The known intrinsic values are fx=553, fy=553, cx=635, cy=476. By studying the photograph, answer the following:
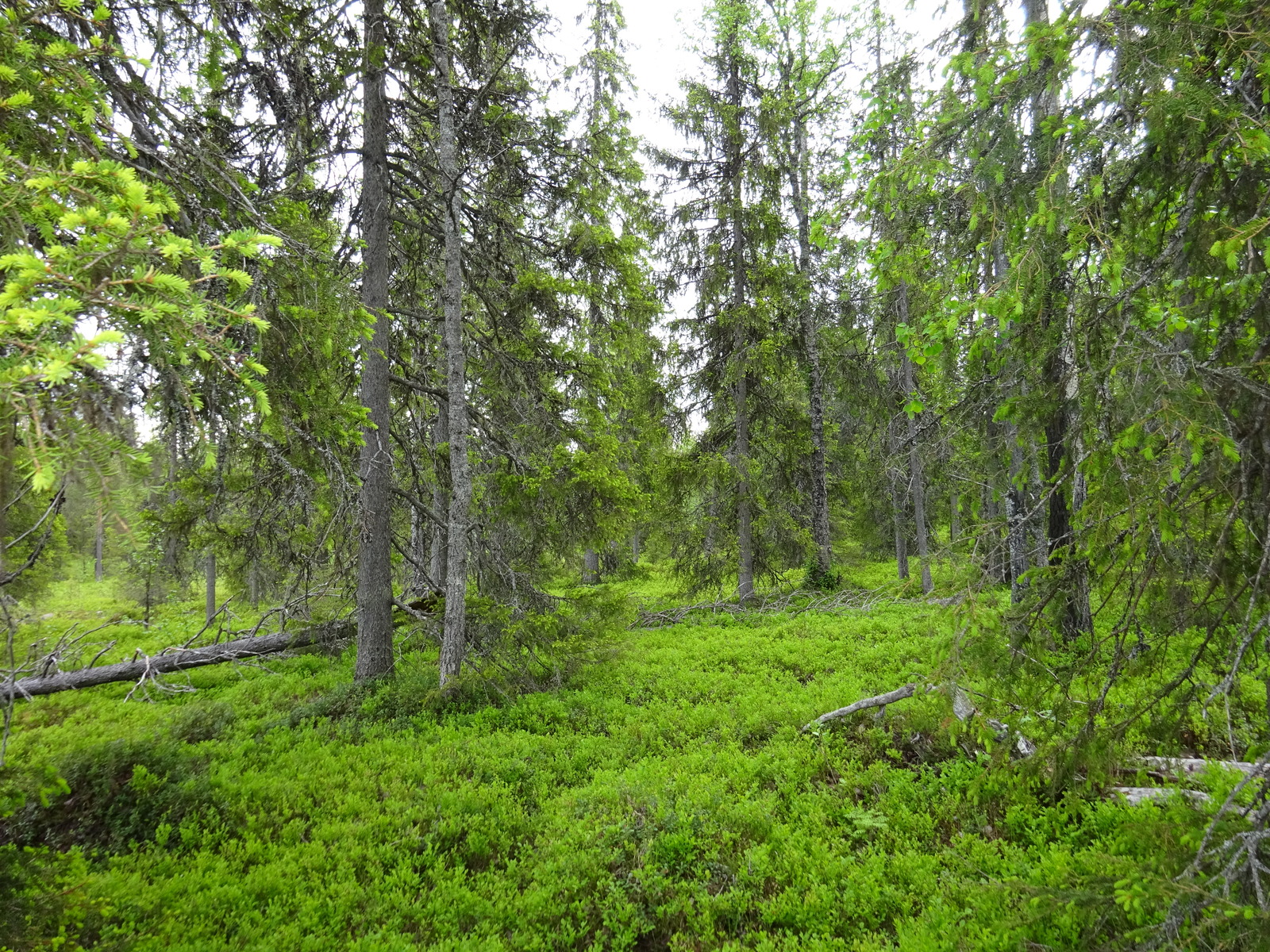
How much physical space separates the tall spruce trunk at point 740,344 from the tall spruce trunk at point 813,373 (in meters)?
1.73

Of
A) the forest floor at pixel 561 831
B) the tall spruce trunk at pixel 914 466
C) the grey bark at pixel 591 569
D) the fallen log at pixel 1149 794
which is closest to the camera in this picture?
the forest floor at pixel 561 831

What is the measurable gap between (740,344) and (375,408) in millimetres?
8876

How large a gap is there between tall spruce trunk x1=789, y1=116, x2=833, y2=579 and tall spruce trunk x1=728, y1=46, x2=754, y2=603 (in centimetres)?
173

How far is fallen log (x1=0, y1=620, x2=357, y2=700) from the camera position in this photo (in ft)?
28.2

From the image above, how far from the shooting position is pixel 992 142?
3656 millimetres

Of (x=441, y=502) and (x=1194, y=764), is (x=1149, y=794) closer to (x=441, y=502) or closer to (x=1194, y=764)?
(x=1194, y=764)

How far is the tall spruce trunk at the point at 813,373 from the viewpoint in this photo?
1505 centimetres

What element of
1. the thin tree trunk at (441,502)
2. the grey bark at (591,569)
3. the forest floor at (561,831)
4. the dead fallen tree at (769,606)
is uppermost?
the thin tree trunk at (441,502)

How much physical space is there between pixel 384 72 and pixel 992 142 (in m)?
Result: 8.18

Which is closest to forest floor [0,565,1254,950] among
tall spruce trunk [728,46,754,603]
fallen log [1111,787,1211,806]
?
fallen log [1111,787,1211,806]

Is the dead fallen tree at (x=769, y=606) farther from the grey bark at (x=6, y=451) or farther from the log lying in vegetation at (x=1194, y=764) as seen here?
the grey bark at (x=6, y=451)

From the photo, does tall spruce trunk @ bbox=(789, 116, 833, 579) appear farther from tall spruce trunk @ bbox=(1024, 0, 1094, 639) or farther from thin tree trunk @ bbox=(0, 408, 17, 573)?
thin tree trunk @ bbox=(0, 408, 17, 573)

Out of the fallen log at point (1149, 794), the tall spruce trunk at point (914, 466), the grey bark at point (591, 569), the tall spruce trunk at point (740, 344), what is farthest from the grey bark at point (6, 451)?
the grey bark at point (591, 569)

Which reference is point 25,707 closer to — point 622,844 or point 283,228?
point 283,228
